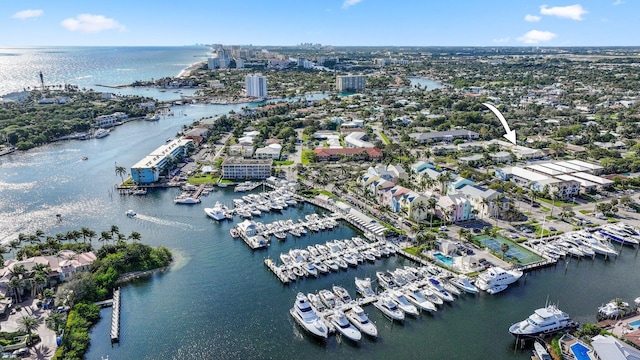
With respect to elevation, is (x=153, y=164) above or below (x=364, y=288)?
above

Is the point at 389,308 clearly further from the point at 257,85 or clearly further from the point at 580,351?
the point at 257,85

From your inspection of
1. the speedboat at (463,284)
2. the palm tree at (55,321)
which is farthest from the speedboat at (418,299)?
the palm tree at (55,321)

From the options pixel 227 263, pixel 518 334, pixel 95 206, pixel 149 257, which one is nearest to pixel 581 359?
pixel 518 334

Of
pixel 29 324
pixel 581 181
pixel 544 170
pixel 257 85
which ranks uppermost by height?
pixel 257 85

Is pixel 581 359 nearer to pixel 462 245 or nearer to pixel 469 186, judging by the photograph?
pixel 462 245

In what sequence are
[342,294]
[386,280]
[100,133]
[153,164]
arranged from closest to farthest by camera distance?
[342,294]
[386,280]
[153,164]
[100,133]

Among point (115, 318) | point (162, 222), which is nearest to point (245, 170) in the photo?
point (162, 222)

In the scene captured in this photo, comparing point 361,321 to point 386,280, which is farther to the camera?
point 386,280
